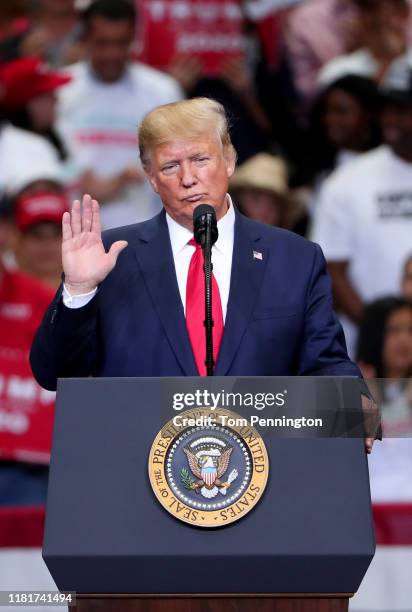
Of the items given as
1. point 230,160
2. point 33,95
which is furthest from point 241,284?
point 33,95

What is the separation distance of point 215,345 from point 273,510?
0.58 m

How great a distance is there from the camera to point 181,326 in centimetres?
262

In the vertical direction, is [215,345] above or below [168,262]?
below

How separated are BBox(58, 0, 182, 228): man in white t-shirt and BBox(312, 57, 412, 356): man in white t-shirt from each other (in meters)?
0.80

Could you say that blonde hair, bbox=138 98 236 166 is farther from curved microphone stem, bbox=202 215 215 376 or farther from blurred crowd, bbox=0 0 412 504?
blurred crowd, bbox=0 0 412 504

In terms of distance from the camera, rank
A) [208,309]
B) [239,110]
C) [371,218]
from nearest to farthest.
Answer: [208,309] < [371,218] < [239,110]

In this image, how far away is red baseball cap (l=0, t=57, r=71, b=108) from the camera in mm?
5738

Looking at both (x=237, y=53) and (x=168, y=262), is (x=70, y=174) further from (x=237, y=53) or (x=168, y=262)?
(x=168, y=262)

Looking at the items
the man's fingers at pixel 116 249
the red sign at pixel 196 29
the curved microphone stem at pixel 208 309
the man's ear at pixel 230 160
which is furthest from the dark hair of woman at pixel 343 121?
the curved microphone stem at pixel 208 309

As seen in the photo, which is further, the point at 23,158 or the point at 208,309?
the point at 23,158

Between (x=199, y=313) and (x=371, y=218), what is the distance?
9.82 ft

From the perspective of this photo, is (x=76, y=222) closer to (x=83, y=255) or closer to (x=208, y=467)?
(x=83, y=255)

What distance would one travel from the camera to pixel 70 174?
5691 mm

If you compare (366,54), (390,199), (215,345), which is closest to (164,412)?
(215,345)
